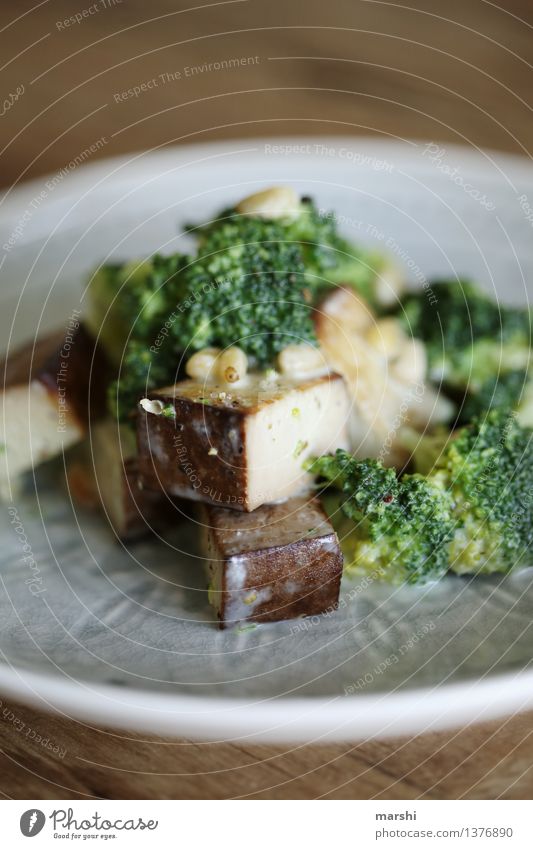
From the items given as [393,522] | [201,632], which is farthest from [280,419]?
[201,632]

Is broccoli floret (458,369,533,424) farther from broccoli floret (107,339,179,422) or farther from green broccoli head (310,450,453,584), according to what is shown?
broccoli floret (107,339,179,422)

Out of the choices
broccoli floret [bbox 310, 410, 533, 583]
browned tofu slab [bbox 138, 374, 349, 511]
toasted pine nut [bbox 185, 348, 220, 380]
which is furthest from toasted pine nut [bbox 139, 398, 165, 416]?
broccoli floret [bbox 310, 410, 533, 583]

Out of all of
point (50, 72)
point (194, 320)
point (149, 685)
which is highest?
point (50, 72)

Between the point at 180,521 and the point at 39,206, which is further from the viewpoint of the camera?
the point at 39,206

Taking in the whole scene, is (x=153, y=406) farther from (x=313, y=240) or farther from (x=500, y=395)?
(x=500, y=395)
